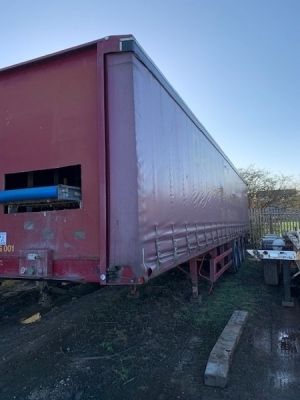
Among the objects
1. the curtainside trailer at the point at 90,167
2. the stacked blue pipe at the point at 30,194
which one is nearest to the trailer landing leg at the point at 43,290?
the curtainside trailer at the point at 90,167

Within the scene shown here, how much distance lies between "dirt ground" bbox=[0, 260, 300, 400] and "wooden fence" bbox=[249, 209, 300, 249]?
391 inches

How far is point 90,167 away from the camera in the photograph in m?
3.34

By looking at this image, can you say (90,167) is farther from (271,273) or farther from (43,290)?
(271,273)

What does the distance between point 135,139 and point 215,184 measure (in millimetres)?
4798

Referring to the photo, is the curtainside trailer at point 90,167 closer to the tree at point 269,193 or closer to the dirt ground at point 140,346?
the dirt ground at point 140,346

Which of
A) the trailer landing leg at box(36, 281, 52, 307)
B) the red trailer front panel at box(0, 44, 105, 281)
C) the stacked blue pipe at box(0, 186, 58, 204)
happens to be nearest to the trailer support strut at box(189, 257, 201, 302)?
the trailer landing leg at box(36, 281, 52, 307)

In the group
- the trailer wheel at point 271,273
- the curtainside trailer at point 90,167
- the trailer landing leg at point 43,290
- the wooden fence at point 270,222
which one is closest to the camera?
the curtainside trailer at point 90,167

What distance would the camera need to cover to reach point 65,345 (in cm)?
444

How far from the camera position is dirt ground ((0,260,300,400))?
3.34 metres

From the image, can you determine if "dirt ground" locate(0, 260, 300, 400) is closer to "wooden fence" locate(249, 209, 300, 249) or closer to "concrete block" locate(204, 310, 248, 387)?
"concrete block" locate(204, 310, 248, 387)

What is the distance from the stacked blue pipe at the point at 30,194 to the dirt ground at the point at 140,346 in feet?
6.34

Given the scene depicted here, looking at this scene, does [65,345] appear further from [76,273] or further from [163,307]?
[163,307]

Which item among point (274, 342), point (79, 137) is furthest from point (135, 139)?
point (274, 342)

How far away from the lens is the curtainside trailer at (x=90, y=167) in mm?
3096
